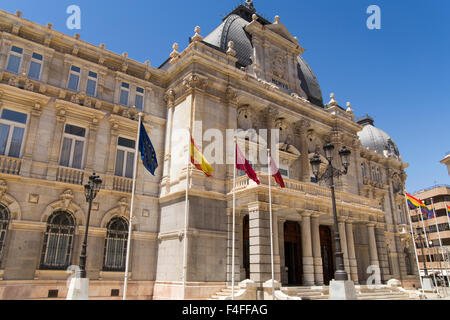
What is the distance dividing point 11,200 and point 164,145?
1091 cm

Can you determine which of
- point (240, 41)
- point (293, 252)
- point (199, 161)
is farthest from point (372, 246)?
point (240, 41)

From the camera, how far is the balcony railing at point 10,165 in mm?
20109

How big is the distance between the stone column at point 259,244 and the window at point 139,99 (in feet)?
38.6

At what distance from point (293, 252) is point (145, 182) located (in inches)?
523

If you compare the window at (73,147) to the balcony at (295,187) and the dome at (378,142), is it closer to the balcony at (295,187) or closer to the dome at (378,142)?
the balcony at (295,187)

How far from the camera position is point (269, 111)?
Answer: 29312 millimetres

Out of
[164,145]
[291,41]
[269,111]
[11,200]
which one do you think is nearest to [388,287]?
[269,111]

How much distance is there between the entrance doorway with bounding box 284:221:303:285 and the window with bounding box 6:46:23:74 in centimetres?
2233

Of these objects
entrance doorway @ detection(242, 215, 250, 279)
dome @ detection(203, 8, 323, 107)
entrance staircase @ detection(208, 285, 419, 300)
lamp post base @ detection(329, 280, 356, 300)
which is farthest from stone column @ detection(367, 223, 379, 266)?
dome @ detection(203, 8, 323, 107)

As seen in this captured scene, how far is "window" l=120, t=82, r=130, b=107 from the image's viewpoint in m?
25.9

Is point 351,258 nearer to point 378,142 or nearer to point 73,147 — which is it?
point 73,147

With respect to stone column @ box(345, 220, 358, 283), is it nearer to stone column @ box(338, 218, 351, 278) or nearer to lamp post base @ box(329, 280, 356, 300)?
stone column @ box(338, 218, 351, 278)

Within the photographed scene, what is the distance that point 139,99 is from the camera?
26781 mm

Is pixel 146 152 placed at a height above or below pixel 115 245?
above
